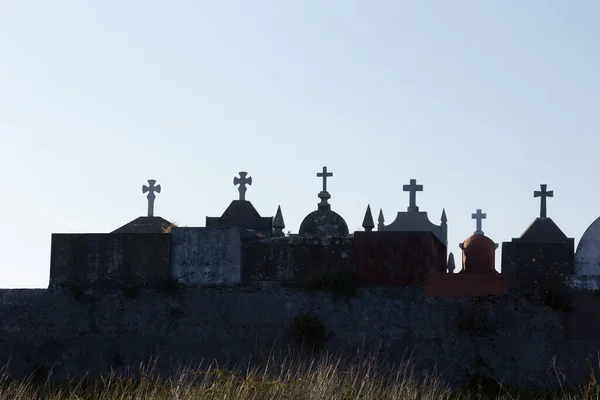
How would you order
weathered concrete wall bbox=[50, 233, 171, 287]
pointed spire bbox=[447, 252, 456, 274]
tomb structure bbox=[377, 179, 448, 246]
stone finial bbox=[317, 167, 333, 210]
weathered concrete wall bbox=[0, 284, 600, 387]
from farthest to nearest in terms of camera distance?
tomb structure bbox=[377, 179, 448, 246], pointed spire bbox=[447, 252, 456, 274], stone finial bbox=[317, 167, 333, 210], weathered concrete wall bbox=[50, 233, 171, 287], weathered concrete wall bbox=[0, 284, 600, 387]

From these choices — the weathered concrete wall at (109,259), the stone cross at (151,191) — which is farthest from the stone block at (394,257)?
the stone cross at (151,191)

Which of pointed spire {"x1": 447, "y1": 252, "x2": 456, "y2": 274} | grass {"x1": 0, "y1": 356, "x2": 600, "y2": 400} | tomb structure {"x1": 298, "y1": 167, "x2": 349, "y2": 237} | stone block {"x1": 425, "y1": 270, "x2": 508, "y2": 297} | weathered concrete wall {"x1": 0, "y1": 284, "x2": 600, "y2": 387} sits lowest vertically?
grass {"x1": 0, "y1": 356, "x2": 600, "y2": 400}

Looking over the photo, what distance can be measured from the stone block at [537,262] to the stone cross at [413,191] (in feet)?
63.3

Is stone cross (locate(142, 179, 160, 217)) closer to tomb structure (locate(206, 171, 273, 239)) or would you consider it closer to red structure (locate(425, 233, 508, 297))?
tomb structure (locate(206, 171, 273, 239))

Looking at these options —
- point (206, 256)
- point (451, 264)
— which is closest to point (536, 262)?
point (206, 256)

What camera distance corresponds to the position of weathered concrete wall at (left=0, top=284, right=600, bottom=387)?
13664 mm

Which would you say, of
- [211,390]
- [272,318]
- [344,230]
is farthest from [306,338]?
[344,230]

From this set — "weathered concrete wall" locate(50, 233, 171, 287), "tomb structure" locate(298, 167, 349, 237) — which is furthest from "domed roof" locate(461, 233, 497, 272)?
"tomb structure" locate(298, 167, 349, 237)

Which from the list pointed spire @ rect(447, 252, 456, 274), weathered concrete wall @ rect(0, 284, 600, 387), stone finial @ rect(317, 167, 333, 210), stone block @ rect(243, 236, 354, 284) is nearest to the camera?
weathered concrete wall @ rect(0, 284, 600, 387)

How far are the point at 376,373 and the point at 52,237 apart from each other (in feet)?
14.7

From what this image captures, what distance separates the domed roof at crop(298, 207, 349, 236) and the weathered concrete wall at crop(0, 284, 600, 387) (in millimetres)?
9379

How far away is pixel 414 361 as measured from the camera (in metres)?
13.8

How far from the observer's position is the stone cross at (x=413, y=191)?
110 ft

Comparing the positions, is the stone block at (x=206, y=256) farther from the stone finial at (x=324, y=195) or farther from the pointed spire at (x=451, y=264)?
the pointed spire at (x=451, y=264)
